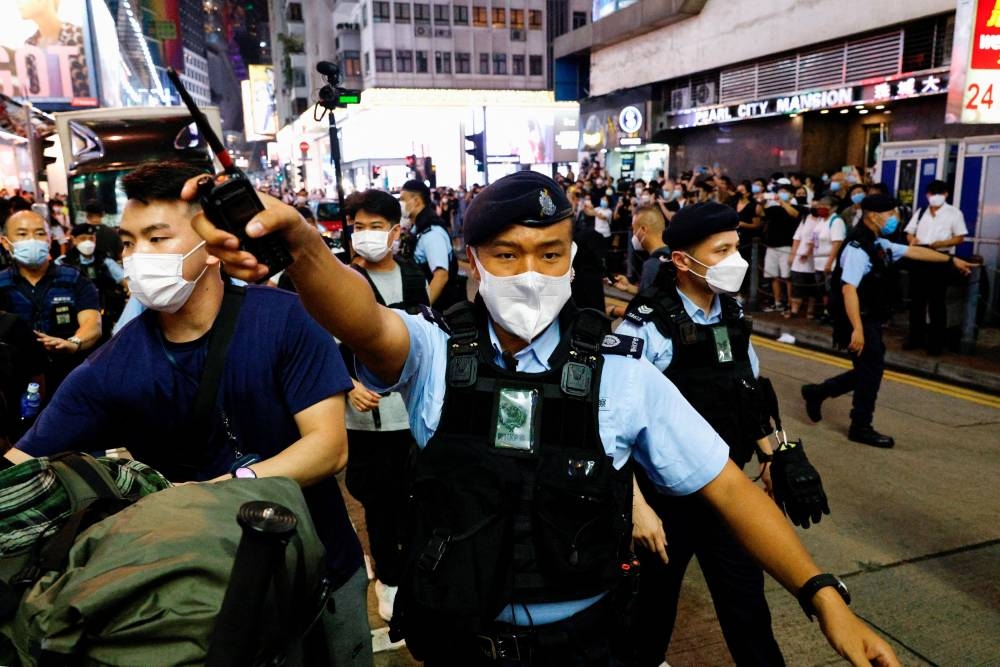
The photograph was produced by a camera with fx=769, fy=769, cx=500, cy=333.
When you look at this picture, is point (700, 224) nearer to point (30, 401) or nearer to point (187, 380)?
point (187, 380)

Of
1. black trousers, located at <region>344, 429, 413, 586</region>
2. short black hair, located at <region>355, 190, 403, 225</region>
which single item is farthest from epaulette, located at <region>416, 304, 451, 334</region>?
short black hair, located at <region>355, 190, 403, 225</region>

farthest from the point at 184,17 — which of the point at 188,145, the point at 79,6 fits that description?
the point at 188,145

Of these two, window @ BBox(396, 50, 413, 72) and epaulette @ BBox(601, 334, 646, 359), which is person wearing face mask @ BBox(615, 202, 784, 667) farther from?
window @ BBox(396, 50, 413, 72)

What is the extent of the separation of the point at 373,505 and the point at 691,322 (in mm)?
1800

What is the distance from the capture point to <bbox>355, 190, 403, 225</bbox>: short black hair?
4.60 metres

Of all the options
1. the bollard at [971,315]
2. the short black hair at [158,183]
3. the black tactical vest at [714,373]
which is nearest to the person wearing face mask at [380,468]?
the black tactical vest at [714,373]

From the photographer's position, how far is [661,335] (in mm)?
3197

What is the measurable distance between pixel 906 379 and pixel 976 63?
4.36m

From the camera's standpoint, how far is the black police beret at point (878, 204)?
6145mm

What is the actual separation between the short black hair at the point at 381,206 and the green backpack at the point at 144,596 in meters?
3.49

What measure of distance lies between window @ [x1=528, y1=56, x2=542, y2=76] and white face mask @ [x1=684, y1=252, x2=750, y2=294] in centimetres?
5791

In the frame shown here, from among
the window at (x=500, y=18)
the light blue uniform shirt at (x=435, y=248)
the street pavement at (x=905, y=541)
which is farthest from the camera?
the window at (x=500, y=18)

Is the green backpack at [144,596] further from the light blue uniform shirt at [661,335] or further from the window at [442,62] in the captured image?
the window at [442,62]

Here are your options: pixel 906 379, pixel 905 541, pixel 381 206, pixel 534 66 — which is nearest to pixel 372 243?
pixel 381 206
